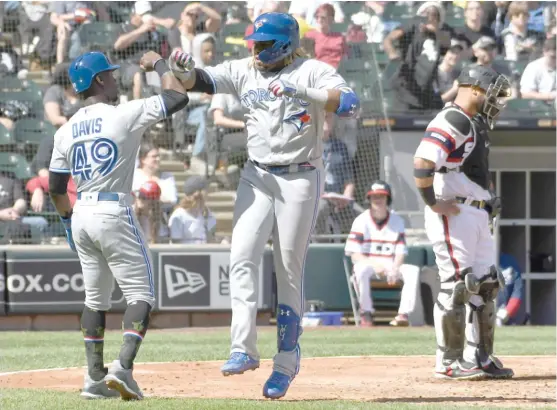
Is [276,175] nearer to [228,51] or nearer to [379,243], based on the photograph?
[379,243]

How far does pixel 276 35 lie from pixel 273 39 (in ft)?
0.09

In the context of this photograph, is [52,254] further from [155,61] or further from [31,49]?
[155,61]

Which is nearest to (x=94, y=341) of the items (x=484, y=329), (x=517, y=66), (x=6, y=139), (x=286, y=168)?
(x=286, y=168)

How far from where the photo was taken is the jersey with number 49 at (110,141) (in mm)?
6473

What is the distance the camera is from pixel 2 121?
1492 centimetres

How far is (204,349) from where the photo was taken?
10484mm

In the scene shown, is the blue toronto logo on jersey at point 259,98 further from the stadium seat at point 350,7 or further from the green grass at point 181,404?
the stadium seat at point 350,7

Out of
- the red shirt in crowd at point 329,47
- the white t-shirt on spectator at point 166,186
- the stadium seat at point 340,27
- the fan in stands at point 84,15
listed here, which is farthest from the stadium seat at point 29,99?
the stadium seat at point 340,27

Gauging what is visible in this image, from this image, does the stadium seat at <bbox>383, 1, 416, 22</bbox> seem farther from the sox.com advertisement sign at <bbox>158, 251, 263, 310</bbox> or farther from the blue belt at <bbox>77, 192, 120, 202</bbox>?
the blue belt at <bbox>77, 192, 120, 202</bbox>

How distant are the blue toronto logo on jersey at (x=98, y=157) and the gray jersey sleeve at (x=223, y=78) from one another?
0.67 meters

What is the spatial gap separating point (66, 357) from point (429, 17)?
29.6ft

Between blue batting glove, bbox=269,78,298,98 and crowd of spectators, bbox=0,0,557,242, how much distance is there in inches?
311

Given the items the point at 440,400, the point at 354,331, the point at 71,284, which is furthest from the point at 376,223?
the point at 440,400

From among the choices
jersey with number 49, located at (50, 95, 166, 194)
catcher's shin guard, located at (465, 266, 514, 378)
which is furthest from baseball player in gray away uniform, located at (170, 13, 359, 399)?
catcher's shin guard, located at (465, 266, 514, 378)
